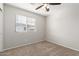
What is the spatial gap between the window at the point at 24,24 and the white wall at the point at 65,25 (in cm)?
128

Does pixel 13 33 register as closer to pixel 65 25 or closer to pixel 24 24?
pixel 24 24

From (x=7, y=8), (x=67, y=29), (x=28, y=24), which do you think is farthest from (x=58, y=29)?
(x=7, y=8)

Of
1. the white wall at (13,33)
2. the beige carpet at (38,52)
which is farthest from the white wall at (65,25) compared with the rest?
the white wall at (13,33)

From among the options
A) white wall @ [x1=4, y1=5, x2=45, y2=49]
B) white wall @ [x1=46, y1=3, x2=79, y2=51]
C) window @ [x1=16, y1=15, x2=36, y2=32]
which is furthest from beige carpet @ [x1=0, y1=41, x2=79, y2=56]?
window @ [x1=16, y1=15, x2=36, y2=32]

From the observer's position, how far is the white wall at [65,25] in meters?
2.98

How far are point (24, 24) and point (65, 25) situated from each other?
224cm

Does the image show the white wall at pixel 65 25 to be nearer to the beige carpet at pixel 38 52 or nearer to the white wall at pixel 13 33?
the beige carpet at pixel 38 52

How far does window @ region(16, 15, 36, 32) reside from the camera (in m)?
3.30

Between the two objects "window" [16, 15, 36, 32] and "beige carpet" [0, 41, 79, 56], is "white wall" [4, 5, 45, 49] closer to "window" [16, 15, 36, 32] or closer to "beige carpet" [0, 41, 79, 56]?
"window" [16, 15, 36, 32]

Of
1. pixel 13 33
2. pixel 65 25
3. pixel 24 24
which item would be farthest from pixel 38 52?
pixel 65 25

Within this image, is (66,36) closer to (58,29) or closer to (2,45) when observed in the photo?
(58,29)

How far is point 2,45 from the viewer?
262cm

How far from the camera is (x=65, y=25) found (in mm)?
3436

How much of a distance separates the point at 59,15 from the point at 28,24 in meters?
1.90
